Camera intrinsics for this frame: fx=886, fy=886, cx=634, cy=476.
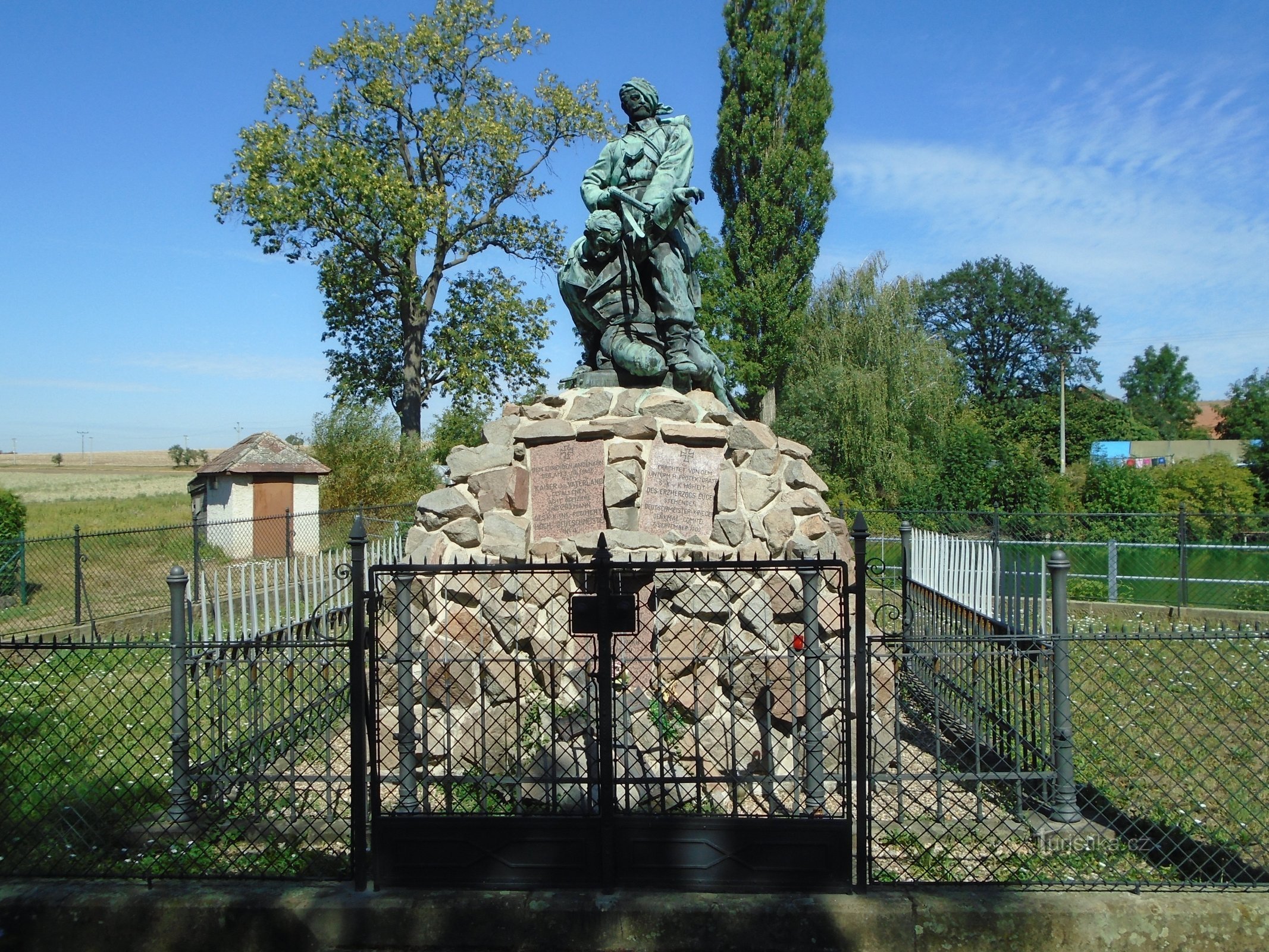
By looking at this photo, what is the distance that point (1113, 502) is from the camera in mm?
19906

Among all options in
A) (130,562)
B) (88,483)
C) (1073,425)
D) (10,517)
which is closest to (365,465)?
(130,562)

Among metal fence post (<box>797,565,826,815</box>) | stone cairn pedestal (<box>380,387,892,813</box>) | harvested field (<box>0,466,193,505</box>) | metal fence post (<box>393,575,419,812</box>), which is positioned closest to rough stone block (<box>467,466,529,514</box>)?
stone cairn pedestal (<box>380,387,892,813</box>)

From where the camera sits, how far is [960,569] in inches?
323

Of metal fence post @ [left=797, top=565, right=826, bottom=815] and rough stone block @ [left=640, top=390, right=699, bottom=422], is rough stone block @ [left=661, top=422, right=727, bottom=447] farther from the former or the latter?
metal fence post @ [left=797, top=565, right=826, bottom=815]

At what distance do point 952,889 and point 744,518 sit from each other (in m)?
2.92

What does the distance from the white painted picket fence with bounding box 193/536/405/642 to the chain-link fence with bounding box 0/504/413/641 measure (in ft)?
2.96

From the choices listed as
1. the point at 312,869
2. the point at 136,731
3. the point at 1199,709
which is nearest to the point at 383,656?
the point at 312,869

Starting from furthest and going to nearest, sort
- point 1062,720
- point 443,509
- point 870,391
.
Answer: point 870,391, point 443,509, point 1062,720

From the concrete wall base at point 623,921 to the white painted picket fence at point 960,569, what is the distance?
110 inches

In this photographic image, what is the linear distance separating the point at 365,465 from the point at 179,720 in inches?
643

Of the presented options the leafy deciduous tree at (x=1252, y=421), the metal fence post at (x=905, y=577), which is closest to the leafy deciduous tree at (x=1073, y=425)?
the leafy deciduous tree at (x=1252, y=421)

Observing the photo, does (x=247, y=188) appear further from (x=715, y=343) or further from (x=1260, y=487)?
(x=1260, y=487)

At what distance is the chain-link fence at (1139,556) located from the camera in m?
12.2

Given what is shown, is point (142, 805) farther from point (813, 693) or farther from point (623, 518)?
point (813, 693)
